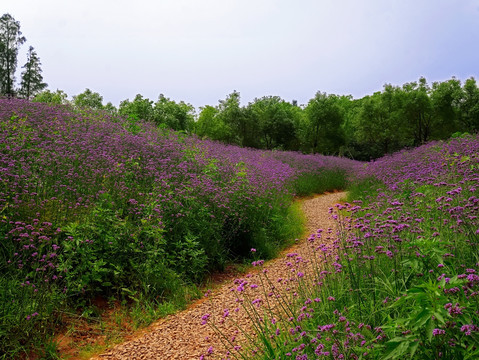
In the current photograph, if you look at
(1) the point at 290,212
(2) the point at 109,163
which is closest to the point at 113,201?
(2) the point at 109,163

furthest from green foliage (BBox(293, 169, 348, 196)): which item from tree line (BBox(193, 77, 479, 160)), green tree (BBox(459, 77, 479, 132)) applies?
green tree (BBox(459, 77, 479, 132))

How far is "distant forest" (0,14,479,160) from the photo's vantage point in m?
26.9

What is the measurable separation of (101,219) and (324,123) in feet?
99.1

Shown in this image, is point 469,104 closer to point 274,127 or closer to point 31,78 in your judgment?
point 274,127

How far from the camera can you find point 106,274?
4277 mm

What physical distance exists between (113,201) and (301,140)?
32430mm

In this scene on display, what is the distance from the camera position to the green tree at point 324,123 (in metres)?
31.9

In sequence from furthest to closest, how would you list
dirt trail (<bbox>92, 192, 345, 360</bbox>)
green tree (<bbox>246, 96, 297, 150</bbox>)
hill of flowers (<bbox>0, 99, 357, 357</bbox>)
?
green tree (<bbox>246, 96, 297, 150</bbox>) < hill of flowers (<bbox>0, 99, 357, 357</bbox>) < dirt trail (<bbox>92, 192, 345, 360</bbox>)

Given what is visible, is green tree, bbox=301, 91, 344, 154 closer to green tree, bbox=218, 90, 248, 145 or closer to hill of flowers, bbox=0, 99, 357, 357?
green tree, bbox=218, 90, 248, 145

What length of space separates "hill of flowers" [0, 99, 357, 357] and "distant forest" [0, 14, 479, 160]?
14840mm

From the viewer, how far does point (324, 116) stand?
1256 inches

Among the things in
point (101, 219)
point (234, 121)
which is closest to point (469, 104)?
point (234, 121)

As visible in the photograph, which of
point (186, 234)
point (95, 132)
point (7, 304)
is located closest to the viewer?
point (7, 304)

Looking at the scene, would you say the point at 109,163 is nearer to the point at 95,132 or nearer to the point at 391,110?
the point at 95,132
